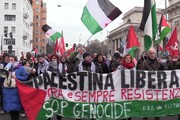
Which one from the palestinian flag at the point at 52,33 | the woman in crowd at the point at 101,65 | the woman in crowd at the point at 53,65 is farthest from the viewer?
the palestinian flag at the point at 52,33

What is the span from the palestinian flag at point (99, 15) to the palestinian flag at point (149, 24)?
927 mm

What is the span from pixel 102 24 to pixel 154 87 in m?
2.29

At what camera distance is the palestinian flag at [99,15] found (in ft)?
25.7

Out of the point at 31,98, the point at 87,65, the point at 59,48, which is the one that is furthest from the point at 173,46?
the point at 31,98

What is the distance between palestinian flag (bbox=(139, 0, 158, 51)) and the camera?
800cm

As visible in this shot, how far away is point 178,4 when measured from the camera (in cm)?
4862

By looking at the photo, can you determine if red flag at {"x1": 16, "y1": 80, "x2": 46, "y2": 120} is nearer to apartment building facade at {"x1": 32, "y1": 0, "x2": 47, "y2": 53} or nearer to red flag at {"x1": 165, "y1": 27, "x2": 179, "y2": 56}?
red flag at {"x1": 165, "y1": 27, "x2": 179, "y2": 56}

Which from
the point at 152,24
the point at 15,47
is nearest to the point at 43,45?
the point at 15,47

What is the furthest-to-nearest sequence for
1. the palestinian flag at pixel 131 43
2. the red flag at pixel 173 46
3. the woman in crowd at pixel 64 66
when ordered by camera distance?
the red flag at pixel 173 46, the palestinian flag at pixel 131 43, the woman in crowd at pixel 64 66

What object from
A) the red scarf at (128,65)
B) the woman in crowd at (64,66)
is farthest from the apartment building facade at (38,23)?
the red scarf at (128,65)

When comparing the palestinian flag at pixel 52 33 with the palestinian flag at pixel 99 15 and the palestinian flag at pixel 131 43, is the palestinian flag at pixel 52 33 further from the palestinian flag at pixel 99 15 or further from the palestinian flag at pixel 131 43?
the palestinian flag at pixel 99 15

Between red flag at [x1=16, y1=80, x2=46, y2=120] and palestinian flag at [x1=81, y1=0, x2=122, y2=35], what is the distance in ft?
7.73

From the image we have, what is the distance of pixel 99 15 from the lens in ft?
26.1

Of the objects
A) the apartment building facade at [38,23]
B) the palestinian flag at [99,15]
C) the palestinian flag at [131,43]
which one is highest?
the apartment building facade at [38,23]
